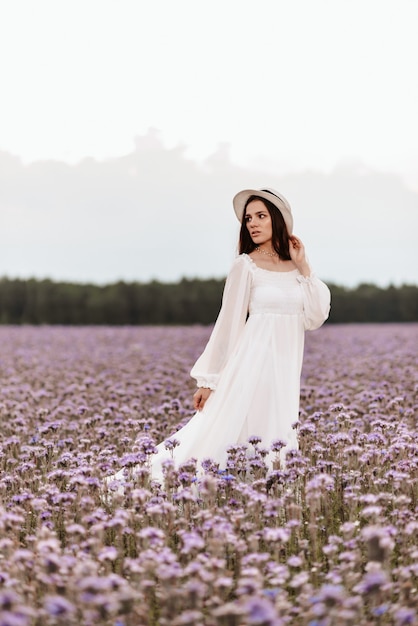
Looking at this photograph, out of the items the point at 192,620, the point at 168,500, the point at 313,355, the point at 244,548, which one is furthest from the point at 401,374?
the point at 192,620

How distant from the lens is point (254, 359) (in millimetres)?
6016

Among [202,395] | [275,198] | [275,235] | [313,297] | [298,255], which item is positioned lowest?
[202,395]

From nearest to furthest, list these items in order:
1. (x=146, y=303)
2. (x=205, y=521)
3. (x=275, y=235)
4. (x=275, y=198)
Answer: (x=205, y=521)
(x=275, y=198)
(x=275, y=235)
(x=146, y=303)

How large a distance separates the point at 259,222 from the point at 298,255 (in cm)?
40

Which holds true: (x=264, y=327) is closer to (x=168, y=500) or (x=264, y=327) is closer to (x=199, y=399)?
(x=199, y=399)

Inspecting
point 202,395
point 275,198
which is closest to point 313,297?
point 275,198

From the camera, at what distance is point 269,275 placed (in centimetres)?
600

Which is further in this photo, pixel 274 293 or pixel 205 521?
pixel 274 293

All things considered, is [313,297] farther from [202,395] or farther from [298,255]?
[202,395]

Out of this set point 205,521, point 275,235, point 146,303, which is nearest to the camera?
point 205,521

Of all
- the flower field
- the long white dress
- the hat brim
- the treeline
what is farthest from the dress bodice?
the treeline

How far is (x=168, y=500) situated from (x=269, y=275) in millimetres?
1914

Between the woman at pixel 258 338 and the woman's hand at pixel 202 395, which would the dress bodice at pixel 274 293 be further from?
the woman's hand at pixel 202 395

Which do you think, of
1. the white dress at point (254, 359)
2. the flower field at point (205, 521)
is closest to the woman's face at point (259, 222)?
the white dress at point (254, 359)
